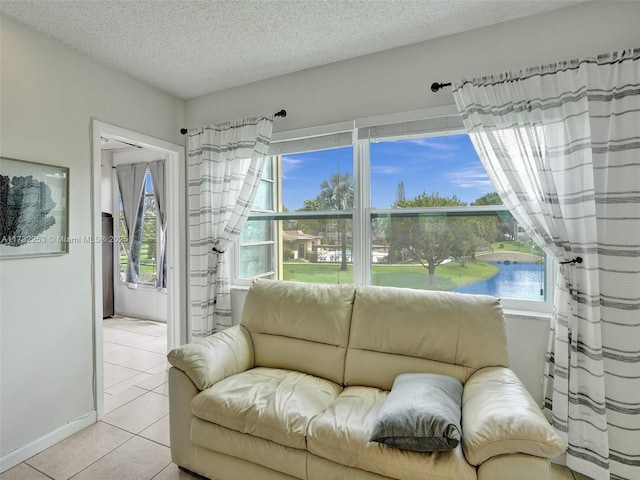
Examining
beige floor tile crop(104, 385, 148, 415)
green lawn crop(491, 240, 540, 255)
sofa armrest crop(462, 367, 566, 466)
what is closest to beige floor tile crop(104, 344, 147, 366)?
beige floor tile crop(104, 385, 148, 415)

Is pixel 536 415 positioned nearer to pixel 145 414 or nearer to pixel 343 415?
pixel 343 415

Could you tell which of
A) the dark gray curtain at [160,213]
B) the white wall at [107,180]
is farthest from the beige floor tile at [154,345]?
the white wall at [107,180]

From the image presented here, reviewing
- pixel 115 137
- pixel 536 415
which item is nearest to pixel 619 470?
pixel 536 415

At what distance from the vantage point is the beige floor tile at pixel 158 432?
217 centimetres

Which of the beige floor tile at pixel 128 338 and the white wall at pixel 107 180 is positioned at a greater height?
the white wall at pixel 107 180

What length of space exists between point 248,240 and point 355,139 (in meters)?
1.40

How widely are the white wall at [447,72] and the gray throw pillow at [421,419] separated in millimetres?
863

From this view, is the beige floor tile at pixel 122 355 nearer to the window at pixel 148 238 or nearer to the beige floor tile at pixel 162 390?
the beige floor tile at pixel 162 390

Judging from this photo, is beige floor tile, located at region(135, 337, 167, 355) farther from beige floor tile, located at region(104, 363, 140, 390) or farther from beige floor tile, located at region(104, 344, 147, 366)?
beige floor tile, located at region(104, 363, 140, 390)

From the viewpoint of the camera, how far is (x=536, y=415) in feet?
4.25

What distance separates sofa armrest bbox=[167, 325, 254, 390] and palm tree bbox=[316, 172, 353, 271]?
100 cm

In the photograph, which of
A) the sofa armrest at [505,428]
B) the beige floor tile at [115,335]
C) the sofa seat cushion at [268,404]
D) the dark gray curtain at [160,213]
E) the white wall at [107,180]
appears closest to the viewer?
the sofa armrest at [505,428]

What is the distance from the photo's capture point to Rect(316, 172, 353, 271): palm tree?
2650 mm

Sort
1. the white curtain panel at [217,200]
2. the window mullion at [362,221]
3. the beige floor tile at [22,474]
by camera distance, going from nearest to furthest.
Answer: the beige floor tile at [22,474]
the window mullion at [362,221]
the white curtain panel at [217,200]
